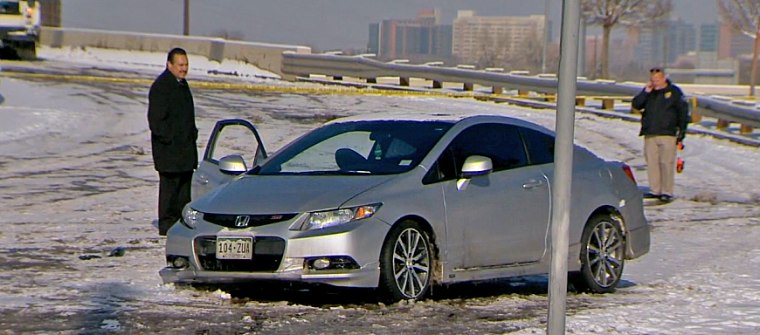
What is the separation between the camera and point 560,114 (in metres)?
5.73

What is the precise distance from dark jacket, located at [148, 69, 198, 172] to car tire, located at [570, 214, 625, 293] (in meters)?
3.83

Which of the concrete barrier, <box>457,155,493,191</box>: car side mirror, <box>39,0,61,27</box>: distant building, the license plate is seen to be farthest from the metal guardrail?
<box>39,0,61,27</box>: distant building

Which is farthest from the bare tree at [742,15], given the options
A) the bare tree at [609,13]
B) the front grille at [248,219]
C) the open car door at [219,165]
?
the front grille at [248,219]

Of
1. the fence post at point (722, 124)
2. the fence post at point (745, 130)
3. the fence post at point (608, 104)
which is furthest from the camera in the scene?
the fence post at point (608, 104)

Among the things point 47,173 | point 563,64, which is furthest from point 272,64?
point 563,64

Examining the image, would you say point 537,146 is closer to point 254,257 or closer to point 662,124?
point 254,257

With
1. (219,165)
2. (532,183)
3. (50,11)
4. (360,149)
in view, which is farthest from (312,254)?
(50,11)

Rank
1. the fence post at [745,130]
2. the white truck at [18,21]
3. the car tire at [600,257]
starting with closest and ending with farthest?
the car tire at [600,257], the fence post at [745,130], the white truck at [18,21]

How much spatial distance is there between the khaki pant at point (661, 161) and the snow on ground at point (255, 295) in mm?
434

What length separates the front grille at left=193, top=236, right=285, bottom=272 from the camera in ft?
29.9

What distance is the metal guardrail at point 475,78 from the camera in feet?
90.4

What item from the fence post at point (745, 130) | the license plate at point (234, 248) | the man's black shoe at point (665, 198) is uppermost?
the license plate at point (234, 248)

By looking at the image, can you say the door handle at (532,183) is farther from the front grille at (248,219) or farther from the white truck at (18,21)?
the white truck at (18,21)

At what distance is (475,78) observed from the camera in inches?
1412
